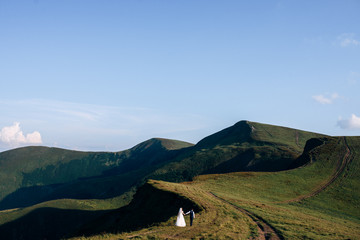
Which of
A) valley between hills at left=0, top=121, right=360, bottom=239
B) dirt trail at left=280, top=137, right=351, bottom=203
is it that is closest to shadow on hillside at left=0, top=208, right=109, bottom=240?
valley between hills at left=0, top=121, right=360, bottom=239

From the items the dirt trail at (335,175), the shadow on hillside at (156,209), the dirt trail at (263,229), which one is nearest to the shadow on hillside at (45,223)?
the shadow on hillside at (156,209)

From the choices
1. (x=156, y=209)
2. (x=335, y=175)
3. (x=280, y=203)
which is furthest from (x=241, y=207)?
(x=335, y=175)

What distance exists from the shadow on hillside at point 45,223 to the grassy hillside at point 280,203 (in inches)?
4134

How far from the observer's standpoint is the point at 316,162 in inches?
4124

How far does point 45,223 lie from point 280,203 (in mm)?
146549

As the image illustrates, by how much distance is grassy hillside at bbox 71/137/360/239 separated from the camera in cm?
3438

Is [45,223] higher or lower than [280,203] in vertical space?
lower

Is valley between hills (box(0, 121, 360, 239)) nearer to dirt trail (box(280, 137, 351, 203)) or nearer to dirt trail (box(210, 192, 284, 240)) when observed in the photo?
dirt trail (box(210, 192, 284, 240))

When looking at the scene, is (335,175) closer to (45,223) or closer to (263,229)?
(263,229)

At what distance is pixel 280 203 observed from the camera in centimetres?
6316

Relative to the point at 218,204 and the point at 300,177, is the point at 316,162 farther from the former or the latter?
the point at 218,204

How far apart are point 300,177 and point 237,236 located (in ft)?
217

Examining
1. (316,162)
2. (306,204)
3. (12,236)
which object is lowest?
(12,236)

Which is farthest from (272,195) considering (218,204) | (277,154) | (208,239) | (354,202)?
(277,154)
